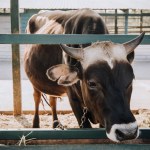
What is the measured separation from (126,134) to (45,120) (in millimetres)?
3248

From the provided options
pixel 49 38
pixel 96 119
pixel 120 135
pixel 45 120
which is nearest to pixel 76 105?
pixel 96 119

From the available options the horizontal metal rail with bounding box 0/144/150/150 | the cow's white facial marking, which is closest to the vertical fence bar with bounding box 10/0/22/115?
the horizontal metal rail with bounding box 0/144/150/150

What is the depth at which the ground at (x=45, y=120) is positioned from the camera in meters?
5.46

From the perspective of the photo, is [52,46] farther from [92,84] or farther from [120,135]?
[120,135]

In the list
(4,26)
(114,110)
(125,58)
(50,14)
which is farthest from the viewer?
(4,26)

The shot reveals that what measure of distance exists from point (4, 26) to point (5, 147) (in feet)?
52.2

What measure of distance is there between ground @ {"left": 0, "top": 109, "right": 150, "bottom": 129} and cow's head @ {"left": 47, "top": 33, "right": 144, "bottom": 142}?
6.99ft

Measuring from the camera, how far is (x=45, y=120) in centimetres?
582
